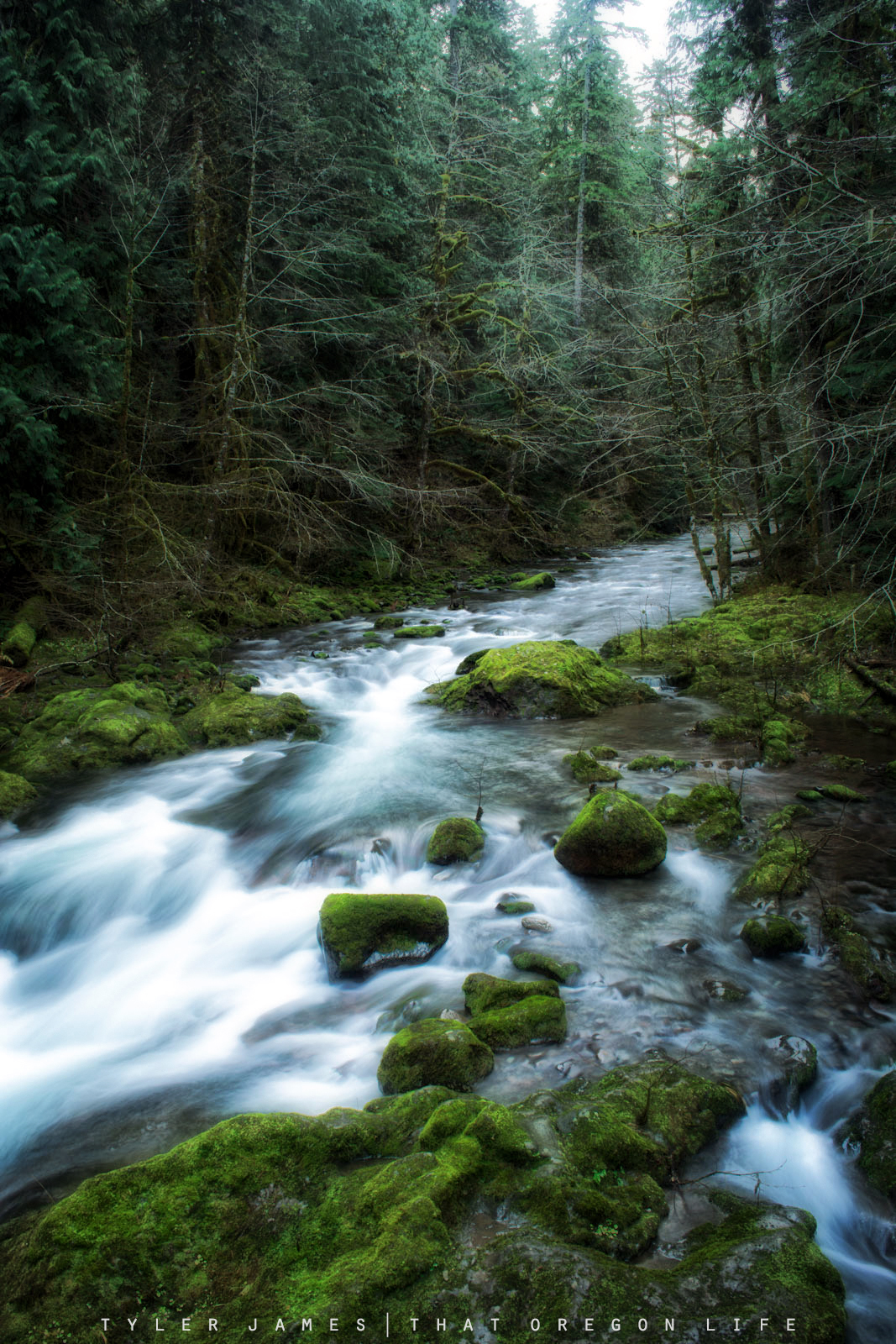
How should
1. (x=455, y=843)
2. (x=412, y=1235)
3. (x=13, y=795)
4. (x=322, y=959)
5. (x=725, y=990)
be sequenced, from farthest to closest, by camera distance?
(x=13, y=795), (x=455, y=843), (x=322, y=959), (x=725, y=990), (x=412, y=1235)

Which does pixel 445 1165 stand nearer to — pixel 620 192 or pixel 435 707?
pixel 435 707

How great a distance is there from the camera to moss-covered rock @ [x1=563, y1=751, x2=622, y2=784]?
21.2 feet

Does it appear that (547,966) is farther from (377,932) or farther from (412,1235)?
(412,1235)

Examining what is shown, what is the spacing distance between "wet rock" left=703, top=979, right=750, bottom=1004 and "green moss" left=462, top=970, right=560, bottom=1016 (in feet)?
2.80

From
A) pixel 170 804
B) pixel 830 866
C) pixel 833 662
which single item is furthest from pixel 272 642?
pixel 830 866

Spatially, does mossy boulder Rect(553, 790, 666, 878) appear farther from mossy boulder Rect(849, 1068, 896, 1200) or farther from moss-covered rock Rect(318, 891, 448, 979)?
mossy boulder Rect(849, 1068, 896, 1200)

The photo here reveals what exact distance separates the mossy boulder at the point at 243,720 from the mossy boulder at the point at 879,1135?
6218 mm

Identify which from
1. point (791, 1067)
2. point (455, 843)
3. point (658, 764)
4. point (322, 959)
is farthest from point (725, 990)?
point (658, 764)

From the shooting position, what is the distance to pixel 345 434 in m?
13.0

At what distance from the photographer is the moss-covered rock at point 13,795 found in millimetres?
6125

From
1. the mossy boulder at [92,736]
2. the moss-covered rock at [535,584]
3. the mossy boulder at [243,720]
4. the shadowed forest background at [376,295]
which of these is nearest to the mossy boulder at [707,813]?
the shadowed forest background at [376,295]

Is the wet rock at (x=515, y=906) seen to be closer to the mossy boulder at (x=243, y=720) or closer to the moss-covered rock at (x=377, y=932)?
the moss-covered rock at (x=377, y=932)

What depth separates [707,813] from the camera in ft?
18.5

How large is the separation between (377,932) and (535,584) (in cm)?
1261
